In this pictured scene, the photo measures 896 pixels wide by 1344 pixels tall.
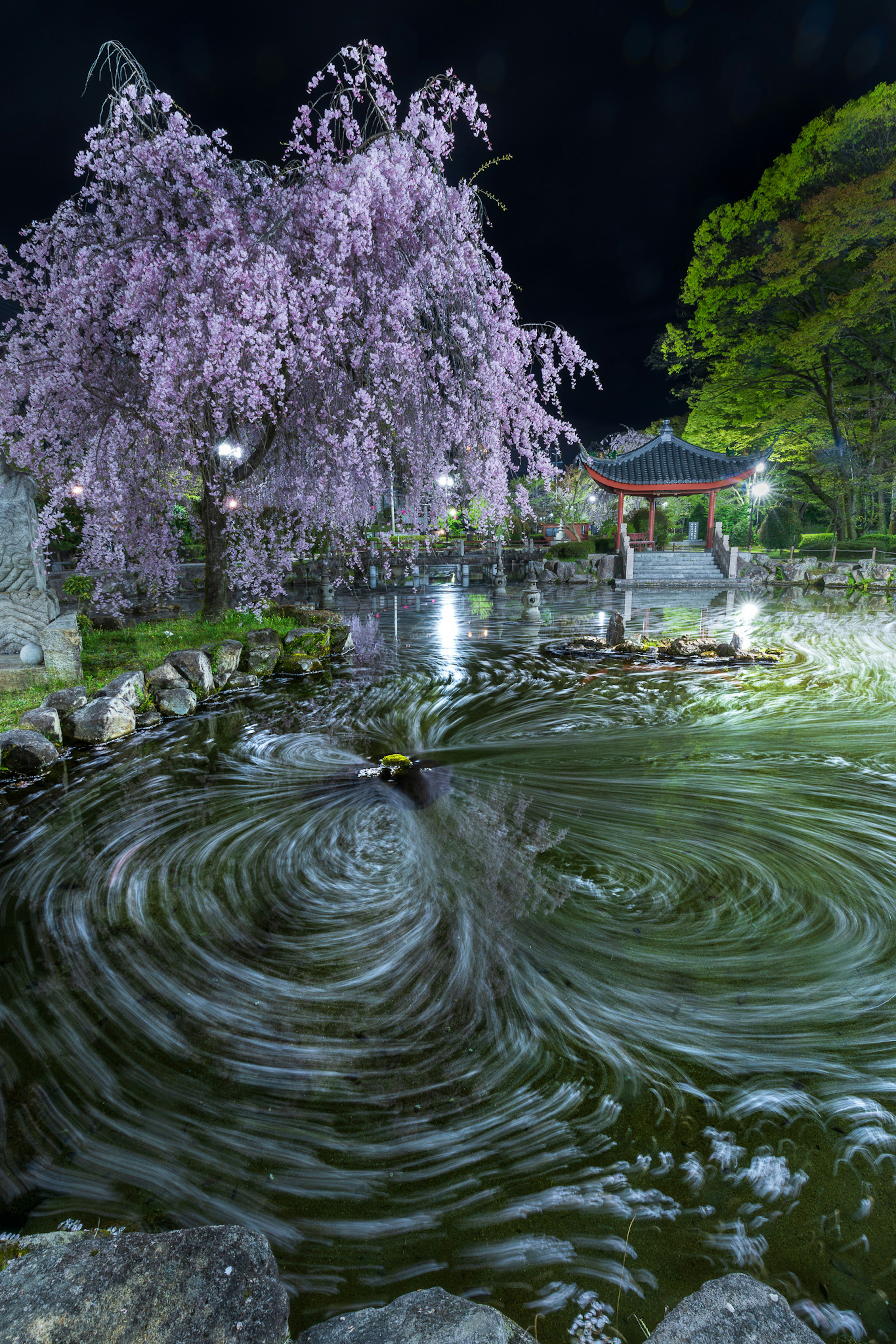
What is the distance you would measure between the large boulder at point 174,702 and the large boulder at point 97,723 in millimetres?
834

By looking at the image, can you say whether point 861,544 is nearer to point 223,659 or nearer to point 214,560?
point 214,560

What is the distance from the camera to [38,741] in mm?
6398

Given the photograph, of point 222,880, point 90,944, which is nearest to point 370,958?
point 222,880

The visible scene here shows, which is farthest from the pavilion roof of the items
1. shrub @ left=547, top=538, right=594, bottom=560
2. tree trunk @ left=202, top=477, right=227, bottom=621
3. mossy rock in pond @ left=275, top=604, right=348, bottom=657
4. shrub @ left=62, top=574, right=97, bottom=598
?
tree trunk @ left=202, top=477, right=227, bottom=621

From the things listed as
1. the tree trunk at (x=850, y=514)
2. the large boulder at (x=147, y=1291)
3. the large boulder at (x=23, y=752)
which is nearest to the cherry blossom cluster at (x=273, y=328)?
the large boulder at (x=23, y=752)

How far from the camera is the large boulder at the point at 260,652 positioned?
10703 mm

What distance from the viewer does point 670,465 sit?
29.2 meters

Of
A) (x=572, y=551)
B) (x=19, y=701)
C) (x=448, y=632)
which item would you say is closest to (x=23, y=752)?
(x=19, y=701)

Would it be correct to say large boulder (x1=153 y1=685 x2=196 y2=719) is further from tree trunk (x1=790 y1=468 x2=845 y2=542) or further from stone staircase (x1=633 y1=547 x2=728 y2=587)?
tree trunk (x1=790 y1=468 x2=845 y2=542)

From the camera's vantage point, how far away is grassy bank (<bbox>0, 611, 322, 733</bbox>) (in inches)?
302

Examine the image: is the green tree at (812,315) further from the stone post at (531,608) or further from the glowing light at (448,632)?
the glowing light at (448,632)

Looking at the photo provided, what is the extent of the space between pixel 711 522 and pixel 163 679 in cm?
2809

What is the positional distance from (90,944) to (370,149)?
8.79 meters

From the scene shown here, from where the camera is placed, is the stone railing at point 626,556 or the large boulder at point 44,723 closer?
the large boulder at point 44,723
